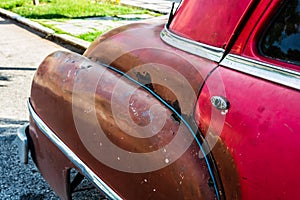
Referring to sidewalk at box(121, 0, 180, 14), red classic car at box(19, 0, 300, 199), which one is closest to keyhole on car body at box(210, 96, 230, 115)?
red classic car at box(19, 0, 300, 199)

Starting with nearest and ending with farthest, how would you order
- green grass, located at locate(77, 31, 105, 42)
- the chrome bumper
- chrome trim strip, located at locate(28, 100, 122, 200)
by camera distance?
chrome trim strip, located at locate(28, 100, 122, 200) < the chrome bumper < green grass, located at locate(77, 31, 105, 42)

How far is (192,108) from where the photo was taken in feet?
4.79

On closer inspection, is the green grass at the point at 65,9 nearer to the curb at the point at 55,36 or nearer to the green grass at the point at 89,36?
the curb at the point at 55,36

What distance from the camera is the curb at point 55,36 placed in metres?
6.43

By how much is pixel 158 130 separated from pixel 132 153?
0.16m

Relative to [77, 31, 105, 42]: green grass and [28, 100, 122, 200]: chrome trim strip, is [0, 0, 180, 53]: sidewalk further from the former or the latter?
[28, 100, 122, 200]: chrome trim strip

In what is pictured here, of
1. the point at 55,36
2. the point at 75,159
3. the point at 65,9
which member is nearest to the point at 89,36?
the point at 55,36

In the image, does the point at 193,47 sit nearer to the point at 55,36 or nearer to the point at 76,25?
the point at 55,36

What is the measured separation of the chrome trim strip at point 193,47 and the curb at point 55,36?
177 inches

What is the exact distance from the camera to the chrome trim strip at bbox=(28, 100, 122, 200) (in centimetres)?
174

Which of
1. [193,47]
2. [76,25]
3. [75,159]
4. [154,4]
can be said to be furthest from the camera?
[154,4]

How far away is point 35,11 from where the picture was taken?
948cm

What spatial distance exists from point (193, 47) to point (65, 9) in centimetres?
844

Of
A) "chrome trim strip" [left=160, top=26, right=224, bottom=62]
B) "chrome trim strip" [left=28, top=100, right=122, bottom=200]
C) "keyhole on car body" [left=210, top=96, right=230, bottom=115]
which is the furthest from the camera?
"chrome trim strip" [left=28, top=100, right=122, bottom=200]
